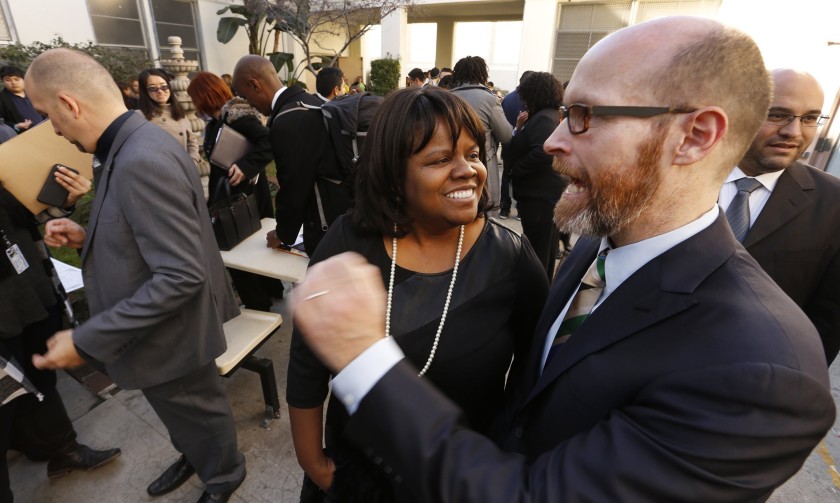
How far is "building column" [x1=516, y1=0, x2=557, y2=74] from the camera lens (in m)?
15.5

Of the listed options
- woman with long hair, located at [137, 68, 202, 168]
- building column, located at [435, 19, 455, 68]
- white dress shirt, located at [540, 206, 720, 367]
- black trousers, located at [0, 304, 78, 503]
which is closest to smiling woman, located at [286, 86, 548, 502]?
white dress shirt, located at [540, 206, 720, 367]

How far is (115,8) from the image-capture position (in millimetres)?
13977

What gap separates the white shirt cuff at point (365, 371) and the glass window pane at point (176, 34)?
19064 mm

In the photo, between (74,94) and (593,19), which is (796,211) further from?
(593,19)

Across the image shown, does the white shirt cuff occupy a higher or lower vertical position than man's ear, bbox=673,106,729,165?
lower

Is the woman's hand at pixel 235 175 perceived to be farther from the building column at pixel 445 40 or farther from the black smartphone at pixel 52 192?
the building column at pixel 445 40

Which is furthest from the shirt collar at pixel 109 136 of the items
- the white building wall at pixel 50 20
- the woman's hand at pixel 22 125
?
the white building wall at pixel 50 20

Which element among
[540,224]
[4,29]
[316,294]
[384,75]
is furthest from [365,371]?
[384,75]

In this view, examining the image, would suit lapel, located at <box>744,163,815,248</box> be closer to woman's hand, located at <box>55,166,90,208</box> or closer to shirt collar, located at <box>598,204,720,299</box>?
shirt collar, located at <box>598,204,720,299</box>

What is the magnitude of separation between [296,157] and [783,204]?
9.17 feet

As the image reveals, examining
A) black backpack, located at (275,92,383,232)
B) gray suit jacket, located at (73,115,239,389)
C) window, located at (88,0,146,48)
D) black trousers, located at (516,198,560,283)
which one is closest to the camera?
gray suit jacket, located at (73,115,239,389)

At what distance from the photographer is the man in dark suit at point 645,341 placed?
70 cm

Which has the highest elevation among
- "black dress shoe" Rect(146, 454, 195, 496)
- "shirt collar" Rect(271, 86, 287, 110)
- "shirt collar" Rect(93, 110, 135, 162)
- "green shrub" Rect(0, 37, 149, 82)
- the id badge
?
"green shrub" Rect(0, 37, 149, 82)

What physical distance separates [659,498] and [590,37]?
18131 millimetres
